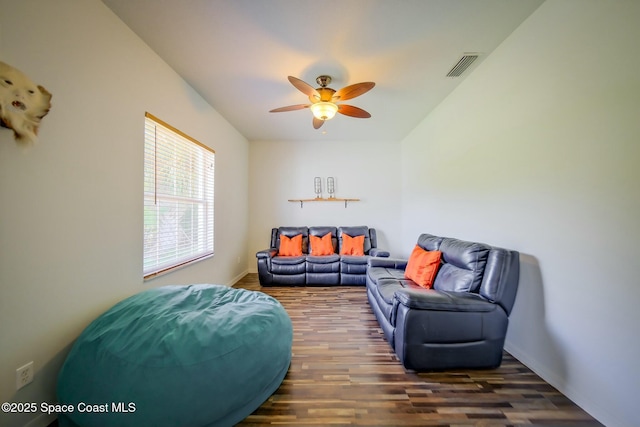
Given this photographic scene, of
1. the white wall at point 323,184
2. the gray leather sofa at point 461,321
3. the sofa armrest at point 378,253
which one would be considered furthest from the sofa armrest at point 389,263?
the white wall at point 323,184

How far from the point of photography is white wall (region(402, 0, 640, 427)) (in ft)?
4.10

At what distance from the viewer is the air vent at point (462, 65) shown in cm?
217

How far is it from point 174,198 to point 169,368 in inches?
74.9

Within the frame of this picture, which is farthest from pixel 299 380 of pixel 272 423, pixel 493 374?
pixel 493 374

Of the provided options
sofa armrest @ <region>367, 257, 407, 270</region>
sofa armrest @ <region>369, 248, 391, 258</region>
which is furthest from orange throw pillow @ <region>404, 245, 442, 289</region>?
sofa armrest @ <region>369, 248, 391, 258</region>

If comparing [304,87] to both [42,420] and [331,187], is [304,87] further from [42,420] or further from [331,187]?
[42,420]

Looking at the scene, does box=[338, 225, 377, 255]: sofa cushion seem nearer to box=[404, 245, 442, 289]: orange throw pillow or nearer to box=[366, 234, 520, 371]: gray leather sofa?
box=[404, 245, 442, 289]: orange throw pillow

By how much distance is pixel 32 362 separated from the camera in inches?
48.9

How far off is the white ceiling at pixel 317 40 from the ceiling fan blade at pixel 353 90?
0.85 ft

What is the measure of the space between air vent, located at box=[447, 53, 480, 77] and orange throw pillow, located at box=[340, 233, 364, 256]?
284 centimetres

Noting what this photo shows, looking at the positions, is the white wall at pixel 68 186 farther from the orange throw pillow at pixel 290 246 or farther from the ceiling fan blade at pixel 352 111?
the orange throw pillow at pixel 290 246

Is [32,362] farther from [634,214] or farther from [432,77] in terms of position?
[432,77]

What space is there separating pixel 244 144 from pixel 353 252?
307cm

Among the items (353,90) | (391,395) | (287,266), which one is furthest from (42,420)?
(353,90)
